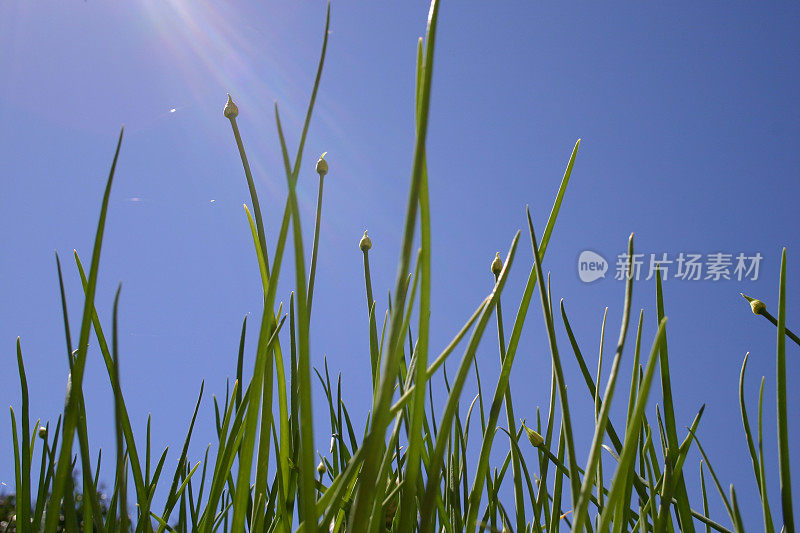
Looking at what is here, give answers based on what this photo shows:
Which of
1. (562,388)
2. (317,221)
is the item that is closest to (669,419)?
(562,388)

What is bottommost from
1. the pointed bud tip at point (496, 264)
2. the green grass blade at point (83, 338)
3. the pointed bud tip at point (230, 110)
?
the green grass blade at point (83, 338)

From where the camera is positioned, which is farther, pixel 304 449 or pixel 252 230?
pixel 252 230

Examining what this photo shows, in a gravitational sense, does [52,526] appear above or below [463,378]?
below

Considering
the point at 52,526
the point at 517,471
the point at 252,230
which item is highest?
the point at 252,230

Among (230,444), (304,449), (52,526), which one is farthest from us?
(230,444)

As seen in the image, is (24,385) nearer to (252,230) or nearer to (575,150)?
(252,230)

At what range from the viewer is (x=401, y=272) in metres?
0.24

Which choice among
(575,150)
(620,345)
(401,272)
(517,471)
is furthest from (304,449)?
(517,471)

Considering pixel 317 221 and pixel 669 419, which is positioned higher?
pixel 317 221

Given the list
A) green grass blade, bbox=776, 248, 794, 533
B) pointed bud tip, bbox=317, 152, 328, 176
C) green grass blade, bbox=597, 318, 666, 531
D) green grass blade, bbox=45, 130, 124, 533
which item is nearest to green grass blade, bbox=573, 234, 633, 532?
green grass blade, bbox=597, 318, 666, 531

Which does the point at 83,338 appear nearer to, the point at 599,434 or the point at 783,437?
the point at 599,434

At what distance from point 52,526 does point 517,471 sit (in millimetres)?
398

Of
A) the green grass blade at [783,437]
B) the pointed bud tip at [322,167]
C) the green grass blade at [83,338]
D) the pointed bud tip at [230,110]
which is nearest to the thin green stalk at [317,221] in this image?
the pointed bud tip at [322,167]

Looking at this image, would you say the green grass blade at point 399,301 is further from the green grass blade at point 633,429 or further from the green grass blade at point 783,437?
the green grass blade at point 783,437
